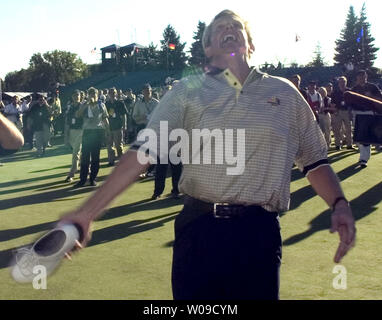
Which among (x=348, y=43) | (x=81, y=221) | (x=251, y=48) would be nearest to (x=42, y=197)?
(x=251, y=48)

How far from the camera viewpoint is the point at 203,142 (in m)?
2.72

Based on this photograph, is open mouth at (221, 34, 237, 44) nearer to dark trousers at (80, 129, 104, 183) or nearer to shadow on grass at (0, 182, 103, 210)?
shadow on grass at (0, 182, 103, 210)

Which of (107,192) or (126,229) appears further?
(126,229)

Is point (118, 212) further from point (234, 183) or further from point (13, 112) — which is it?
point (13, 112)

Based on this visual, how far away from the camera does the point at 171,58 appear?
94.2m

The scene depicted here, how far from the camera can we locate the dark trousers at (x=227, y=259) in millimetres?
2633

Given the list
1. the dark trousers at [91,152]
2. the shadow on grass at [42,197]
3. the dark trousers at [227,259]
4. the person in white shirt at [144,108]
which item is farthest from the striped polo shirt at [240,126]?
the person in white shirt at [144,108]

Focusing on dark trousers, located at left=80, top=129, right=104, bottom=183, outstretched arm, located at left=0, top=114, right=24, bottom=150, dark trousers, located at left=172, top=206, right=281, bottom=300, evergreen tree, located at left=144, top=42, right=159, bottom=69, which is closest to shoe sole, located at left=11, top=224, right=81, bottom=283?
dark trousers, located at left=172, top=206, right=281, bottom=300

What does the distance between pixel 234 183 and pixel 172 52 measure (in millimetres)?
96079

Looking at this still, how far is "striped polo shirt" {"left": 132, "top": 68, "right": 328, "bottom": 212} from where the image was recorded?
8.77ft

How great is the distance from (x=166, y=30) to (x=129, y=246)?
10496 cm

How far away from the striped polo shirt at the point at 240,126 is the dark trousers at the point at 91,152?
961 centimetres

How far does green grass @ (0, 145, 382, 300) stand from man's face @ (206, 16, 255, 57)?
1.39 metres

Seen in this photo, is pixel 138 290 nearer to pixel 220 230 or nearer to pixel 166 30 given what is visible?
pixel 220 230
